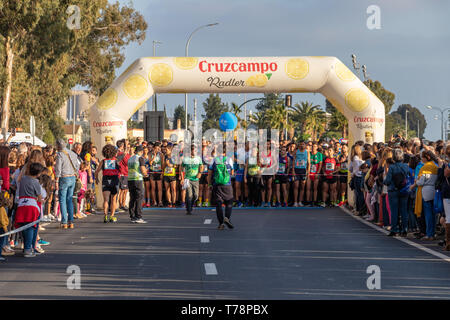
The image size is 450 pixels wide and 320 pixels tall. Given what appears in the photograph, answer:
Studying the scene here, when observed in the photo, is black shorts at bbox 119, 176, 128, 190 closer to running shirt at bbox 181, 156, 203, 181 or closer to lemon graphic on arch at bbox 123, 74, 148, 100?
running shirt at bbox 181, 156, 203, 181

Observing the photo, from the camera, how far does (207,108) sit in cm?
17912

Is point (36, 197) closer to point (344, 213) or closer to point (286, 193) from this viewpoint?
point (344, 213)

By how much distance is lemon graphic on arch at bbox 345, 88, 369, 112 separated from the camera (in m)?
22.8

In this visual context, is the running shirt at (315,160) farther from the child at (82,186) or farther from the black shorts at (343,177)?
the child at (82,186)

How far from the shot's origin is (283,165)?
24250mm

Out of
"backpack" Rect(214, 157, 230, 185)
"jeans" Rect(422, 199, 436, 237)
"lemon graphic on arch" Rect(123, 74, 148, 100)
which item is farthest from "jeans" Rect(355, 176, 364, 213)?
"lemon graphic on arch" Rect(123, 74, 148, 100)

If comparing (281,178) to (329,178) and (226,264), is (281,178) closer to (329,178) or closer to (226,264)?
(329,178)

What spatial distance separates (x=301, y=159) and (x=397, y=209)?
27.7ft

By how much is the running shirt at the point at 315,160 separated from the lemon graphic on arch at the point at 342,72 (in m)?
2.75

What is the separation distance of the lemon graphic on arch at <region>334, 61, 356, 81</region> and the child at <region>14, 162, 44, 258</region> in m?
11.8

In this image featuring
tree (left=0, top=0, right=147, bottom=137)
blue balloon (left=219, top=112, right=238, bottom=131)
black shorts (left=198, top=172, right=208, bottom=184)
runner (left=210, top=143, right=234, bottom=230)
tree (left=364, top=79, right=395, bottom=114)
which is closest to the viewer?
runner (left=210, top=143, right=234, bottom=230)
